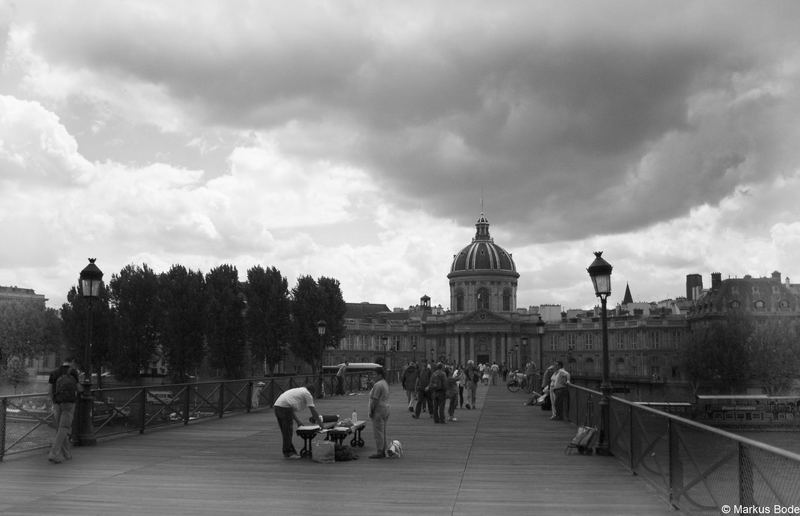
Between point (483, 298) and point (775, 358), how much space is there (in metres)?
82.0

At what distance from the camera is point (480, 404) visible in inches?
1457

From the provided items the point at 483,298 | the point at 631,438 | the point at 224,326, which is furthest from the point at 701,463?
the point at 483,298

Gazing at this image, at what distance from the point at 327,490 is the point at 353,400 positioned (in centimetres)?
2597

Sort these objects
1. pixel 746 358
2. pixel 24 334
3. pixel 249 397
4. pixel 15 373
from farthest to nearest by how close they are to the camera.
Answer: pixel 24 334 → pixel 15 373 → pixel 746 358 → pixel 249 397

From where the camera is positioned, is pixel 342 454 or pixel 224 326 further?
pixel 224 326

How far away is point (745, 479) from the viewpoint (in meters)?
8.28

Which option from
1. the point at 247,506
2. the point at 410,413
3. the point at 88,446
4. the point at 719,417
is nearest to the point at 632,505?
the point at 247,506

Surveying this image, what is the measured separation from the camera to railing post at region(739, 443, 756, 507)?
8148 mm

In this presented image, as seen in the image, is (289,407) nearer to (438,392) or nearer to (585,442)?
(585,442)

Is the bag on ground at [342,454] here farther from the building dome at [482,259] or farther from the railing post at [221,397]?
the building dome at [482,259]

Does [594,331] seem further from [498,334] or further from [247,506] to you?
[247,506]

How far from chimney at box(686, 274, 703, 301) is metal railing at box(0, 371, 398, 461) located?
133758mm

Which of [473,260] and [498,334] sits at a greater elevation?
[473,260]

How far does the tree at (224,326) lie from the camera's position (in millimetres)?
71375
